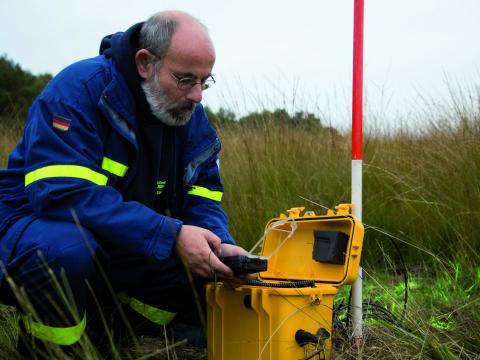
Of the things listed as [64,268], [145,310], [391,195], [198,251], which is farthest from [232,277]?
[391,195]

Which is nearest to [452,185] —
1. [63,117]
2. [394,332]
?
[394,332]

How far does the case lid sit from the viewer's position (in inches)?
95.5

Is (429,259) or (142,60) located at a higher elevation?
(142,60)

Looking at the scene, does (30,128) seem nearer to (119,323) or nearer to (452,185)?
(119,323)

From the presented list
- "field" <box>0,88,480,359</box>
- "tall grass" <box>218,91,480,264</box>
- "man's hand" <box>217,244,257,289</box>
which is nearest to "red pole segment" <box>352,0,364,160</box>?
"field" <box>0,88,480,359</box>

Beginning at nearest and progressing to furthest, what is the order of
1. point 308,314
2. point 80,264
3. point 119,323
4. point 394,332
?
point 80,264 → point 308,314 → point 394,332 → point 119,323

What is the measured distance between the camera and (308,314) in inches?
90.5

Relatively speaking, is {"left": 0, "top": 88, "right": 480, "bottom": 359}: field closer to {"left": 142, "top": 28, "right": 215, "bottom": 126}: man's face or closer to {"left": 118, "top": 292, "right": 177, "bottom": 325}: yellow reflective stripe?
{"left": 118, "top": 292, "right": 177, "bottom": 325}: yellow reflective stripe

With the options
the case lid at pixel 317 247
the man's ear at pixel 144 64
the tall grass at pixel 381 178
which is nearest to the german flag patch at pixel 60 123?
the man's ear at pixel 144 64

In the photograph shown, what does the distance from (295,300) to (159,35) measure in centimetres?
133

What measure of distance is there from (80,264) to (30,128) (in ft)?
2.10

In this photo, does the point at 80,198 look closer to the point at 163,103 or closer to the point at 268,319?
the point at 163,103

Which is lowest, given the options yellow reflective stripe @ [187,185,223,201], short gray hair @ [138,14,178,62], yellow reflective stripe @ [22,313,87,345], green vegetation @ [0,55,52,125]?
yellow reflective stripe @ [22,313,87,345]

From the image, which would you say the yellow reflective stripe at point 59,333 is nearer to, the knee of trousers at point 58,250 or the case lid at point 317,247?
the knee of trousers at point 58,250
